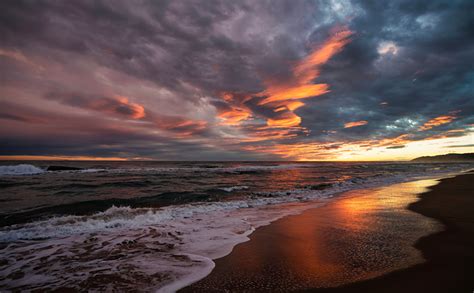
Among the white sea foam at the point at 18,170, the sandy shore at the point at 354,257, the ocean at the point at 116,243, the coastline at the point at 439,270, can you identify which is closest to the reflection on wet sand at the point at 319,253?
the sandy shore at the point at 354,257

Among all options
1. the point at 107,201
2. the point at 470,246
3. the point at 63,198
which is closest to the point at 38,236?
the point at 107,201

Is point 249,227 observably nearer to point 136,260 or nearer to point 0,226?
point 136,260

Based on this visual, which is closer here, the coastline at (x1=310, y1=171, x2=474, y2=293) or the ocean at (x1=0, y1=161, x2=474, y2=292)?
the coastline at (x1=310, y1=171, x2=474, y2=293)

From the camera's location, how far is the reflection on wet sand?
3.40m

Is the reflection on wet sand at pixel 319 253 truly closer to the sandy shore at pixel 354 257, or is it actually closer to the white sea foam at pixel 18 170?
the sandy shore at pixel 354 257

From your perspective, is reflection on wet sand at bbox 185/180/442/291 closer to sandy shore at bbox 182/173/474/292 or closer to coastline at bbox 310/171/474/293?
sandy shore at bbox 182/173/474/292

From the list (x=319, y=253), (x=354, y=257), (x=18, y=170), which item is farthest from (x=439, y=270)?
(x=18, y=170)

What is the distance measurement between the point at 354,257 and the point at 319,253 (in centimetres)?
60

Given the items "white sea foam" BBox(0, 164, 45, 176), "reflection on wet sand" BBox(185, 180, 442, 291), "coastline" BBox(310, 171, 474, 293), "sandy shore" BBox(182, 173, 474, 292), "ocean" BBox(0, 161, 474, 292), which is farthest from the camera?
"white sea foam" BBox(0, 164, 45, 176)

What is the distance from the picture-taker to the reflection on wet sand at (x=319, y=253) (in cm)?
340

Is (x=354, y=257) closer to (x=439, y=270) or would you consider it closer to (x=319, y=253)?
(x=319, y=253)

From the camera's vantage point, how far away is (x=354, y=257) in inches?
163

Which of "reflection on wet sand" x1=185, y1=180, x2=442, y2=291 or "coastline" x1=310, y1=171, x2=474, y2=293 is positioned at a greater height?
"coastline" x1=310, y1=171, x2=474, y2=293

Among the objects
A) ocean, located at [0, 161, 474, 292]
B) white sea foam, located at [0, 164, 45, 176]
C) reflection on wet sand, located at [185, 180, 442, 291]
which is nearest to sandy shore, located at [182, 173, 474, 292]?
reflection on wet sand, located at [185, 180, 442, 291]
